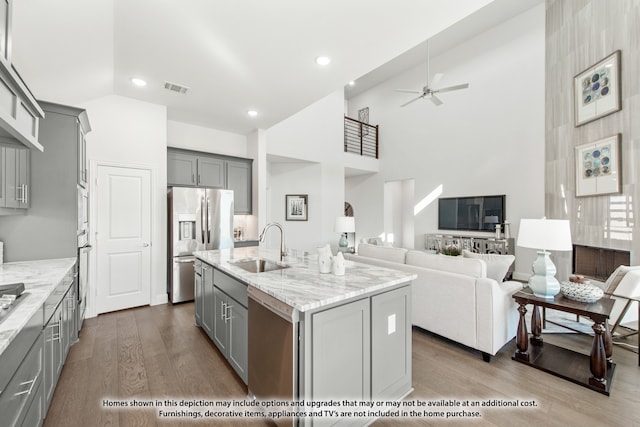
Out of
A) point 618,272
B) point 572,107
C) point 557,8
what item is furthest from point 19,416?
point 557,8

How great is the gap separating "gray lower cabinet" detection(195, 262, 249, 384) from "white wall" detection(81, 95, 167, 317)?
1585mm

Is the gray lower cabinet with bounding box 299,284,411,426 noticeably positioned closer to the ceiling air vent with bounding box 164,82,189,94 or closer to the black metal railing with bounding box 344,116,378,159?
the ceiling air vent with bounding box 164,82,189,94

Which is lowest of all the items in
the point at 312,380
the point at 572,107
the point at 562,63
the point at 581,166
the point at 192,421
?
the point at 192,421

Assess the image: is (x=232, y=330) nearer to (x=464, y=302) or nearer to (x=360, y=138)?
(x=464, y=302)

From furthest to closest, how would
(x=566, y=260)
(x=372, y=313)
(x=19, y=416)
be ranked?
(x=566, y=260) → (x=372, y=313) → (x=19, y=416)

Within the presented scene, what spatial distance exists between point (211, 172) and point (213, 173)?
37mm

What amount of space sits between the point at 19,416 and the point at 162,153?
11.7 ft

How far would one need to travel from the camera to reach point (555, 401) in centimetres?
198

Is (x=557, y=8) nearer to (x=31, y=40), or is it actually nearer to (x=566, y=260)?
(x=566, y=260)

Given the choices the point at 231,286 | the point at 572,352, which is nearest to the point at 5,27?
the point at 231,286

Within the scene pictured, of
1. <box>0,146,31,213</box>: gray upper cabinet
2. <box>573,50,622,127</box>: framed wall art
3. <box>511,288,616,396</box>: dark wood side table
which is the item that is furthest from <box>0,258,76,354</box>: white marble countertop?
<box>573,50,622,127</box>: framed wall art

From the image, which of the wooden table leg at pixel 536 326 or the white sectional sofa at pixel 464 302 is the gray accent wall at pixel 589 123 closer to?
the wooden table leg at pixel 536 326

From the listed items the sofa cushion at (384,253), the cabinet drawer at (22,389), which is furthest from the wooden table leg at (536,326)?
the cabinet drawer at (22,389)

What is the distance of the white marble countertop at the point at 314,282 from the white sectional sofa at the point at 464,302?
93 centimetres
